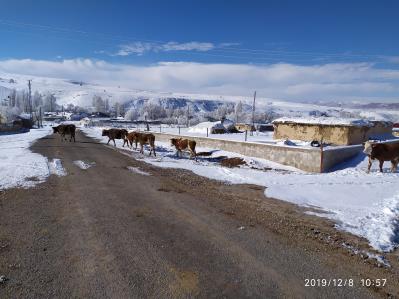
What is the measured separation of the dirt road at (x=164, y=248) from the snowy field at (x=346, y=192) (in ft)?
2.27

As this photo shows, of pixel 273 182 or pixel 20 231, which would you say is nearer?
pixel 20 231

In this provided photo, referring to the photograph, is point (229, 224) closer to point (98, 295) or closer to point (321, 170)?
point (98, 295)

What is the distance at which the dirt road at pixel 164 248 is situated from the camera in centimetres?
513

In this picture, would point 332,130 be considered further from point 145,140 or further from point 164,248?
point 164,248

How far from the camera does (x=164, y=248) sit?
6555 millimetres

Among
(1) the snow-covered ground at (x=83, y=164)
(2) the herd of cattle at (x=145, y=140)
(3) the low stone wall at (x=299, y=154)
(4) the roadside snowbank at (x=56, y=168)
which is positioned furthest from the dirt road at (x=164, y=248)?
(2) the herd of cattle at (x=145, y=140)

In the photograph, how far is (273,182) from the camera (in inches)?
547

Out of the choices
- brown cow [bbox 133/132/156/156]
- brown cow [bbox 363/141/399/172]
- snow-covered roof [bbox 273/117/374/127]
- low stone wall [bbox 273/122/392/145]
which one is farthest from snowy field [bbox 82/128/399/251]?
snow-covered roof [bbox 273/117/374/127]

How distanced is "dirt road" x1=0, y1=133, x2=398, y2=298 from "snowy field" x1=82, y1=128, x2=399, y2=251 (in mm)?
693

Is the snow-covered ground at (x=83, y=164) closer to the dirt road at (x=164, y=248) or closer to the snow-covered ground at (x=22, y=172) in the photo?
the snow-covered ground at (x=22, y=172)

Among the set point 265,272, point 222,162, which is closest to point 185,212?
point 265,272

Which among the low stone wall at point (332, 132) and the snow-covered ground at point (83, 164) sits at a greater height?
the low stone wall at point (332, 132)

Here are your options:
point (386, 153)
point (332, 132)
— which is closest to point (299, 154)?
point (386, 153)

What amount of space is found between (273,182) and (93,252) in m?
9.06
